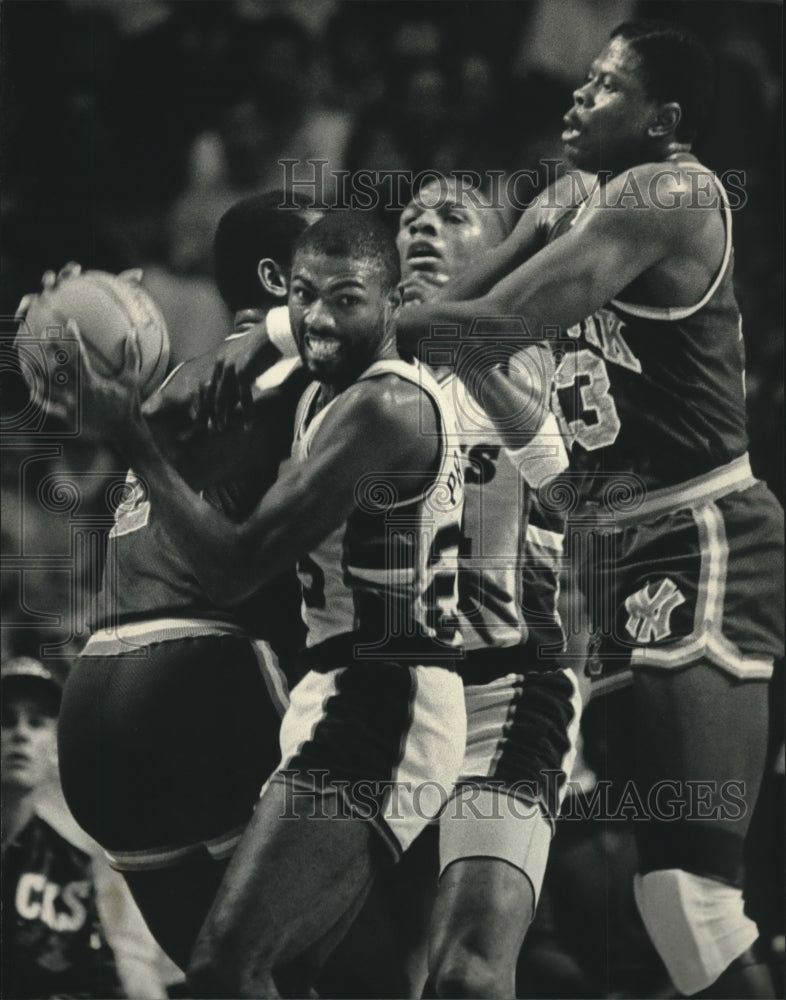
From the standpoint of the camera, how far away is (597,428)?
278cm

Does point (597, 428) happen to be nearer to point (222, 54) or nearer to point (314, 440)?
point (314, 440)

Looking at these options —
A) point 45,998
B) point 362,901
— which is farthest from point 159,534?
point 45,998

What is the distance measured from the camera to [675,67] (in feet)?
9.27

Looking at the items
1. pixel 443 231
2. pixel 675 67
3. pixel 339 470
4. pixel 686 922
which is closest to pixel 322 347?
pixel 339 470

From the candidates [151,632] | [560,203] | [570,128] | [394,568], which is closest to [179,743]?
[151,632]

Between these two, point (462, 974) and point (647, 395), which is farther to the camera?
point (647, 395)

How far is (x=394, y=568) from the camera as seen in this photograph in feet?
8.87

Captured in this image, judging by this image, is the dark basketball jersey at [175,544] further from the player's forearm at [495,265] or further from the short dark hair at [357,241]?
the player's forearm at [495,265]

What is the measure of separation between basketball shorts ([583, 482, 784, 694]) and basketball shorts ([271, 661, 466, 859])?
372 mm

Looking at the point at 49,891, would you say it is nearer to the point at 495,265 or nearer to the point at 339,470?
the point at 339,470

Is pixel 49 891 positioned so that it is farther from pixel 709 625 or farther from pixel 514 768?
pixel 709 625

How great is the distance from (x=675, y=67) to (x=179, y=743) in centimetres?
196

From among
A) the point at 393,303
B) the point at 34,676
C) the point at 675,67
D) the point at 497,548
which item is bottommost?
the point at 34,676

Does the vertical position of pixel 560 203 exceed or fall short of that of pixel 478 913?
it exceeds it
